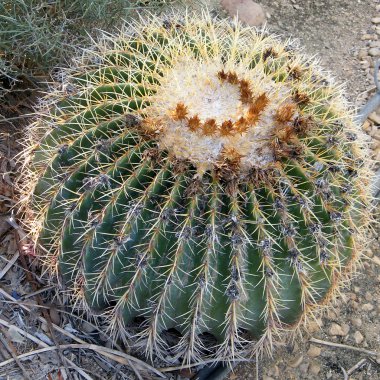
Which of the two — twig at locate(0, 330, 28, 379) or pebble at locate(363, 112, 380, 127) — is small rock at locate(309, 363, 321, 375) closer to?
twig at locate(0, 330, 28, 379)

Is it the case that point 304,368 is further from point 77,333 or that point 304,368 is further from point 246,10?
point 246,10

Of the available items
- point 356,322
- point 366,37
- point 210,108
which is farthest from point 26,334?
point 366,37

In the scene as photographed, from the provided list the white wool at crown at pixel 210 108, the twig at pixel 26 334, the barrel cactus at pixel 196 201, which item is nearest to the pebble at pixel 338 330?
the barrel cactus at pixel 196 201

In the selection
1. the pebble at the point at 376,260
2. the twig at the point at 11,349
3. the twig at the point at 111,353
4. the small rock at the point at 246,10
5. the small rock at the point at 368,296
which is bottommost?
the twig at the point at 11,349

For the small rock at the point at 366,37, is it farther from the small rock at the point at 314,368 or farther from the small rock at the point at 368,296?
the small rock at the point at 314,368

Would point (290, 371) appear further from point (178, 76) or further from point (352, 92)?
point (352, 92)

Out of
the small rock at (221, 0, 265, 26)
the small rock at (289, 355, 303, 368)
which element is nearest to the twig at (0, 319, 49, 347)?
the small rock at (289, 355, 303, 368)
